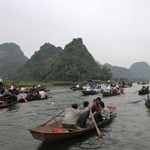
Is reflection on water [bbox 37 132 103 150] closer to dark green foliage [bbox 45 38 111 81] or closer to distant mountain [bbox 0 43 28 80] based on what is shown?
dark green foliage [bbox 45 38 111 81]

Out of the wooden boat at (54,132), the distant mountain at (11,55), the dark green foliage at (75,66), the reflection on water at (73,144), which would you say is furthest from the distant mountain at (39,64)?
the reflection on water at (73,144)

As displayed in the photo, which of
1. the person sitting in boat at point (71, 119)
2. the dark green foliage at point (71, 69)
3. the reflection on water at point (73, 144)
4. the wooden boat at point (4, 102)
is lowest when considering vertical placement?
the reflection on water at point (73, 144)

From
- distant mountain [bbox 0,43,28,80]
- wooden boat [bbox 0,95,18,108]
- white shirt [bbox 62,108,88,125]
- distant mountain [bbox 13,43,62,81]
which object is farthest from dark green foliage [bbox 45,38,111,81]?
white shirt [bbox 62,108,88,125]

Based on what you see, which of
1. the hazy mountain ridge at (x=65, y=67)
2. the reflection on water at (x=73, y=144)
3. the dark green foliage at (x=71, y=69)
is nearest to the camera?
the reflection on water at (x=73, y=144)

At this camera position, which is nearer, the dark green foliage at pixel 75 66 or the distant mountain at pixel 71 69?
the dark green foliage at pixel 75 66

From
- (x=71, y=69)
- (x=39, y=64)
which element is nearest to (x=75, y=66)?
(x=71, y=69)

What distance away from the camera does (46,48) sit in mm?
141875

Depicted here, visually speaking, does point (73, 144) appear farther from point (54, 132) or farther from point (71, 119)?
point (71, 119)

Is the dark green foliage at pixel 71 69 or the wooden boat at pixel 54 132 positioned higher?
the dark green foliage at pixel 71 69

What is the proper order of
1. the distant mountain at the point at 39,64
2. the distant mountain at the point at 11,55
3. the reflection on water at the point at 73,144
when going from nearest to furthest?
the reflection on water at the point at 73,144 → the distant mountain at the point at 39,64 → the distant mountain at the point at 11,55

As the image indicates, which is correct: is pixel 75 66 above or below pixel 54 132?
above

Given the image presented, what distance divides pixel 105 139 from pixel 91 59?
94836 millimetres

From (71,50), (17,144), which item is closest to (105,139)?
(17,144)

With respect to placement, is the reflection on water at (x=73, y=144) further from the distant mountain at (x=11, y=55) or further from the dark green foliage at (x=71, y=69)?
the distant mountain at (x=11, y=55)
